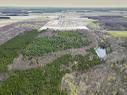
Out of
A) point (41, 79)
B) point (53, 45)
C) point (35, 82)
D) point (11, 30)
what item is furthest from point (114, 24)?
point (35, 82)

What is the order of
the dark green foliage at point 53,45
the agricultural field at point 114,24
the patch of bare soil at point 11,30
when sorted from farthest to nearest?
1. the agricultural field at point 114,24
2. the patch of bare soil at point 11,30
3. the dark green foliage at point 53,45

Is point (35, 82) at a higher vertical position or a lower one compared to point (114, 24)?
higher

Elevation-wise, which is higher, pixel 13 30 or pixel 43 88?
pixel 43 88

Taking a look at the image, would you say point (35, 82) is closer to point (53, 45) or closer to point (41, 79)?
point (41, 79)

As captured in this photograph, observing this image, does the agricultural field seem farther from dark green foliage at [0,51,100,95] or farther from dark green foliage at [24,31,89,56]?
dark green foliage at [0,51,100,95]

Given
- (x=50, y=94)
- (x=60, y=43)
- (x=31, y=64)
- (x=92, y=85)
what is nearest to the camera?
(x=50, y=94)

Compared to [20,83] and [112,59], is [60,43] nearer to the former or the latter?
[112,59]

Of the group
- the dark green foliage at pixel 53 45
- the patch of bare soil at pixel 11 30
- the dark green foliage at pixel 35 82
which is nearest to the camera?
the dark green foliage at pixel 35 82

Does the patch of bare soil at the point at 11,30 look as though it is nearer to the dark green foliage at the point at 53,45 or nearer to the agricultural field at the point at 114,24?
the dark green foliage at the point at 53,45

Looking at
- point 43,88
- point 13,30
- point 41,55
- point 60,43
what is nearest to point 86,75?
point 43,88

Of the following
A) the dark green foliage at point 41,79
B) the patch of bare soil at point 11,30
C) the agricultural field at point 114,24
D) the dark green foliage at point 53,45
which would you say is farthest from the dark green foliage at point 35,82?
the agricultural field at point 114,24

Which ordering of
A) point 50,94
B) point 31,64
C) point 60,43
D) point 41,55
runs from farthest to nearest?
point 60,43 < point 41,55 < point 31,64 < point 50,94
